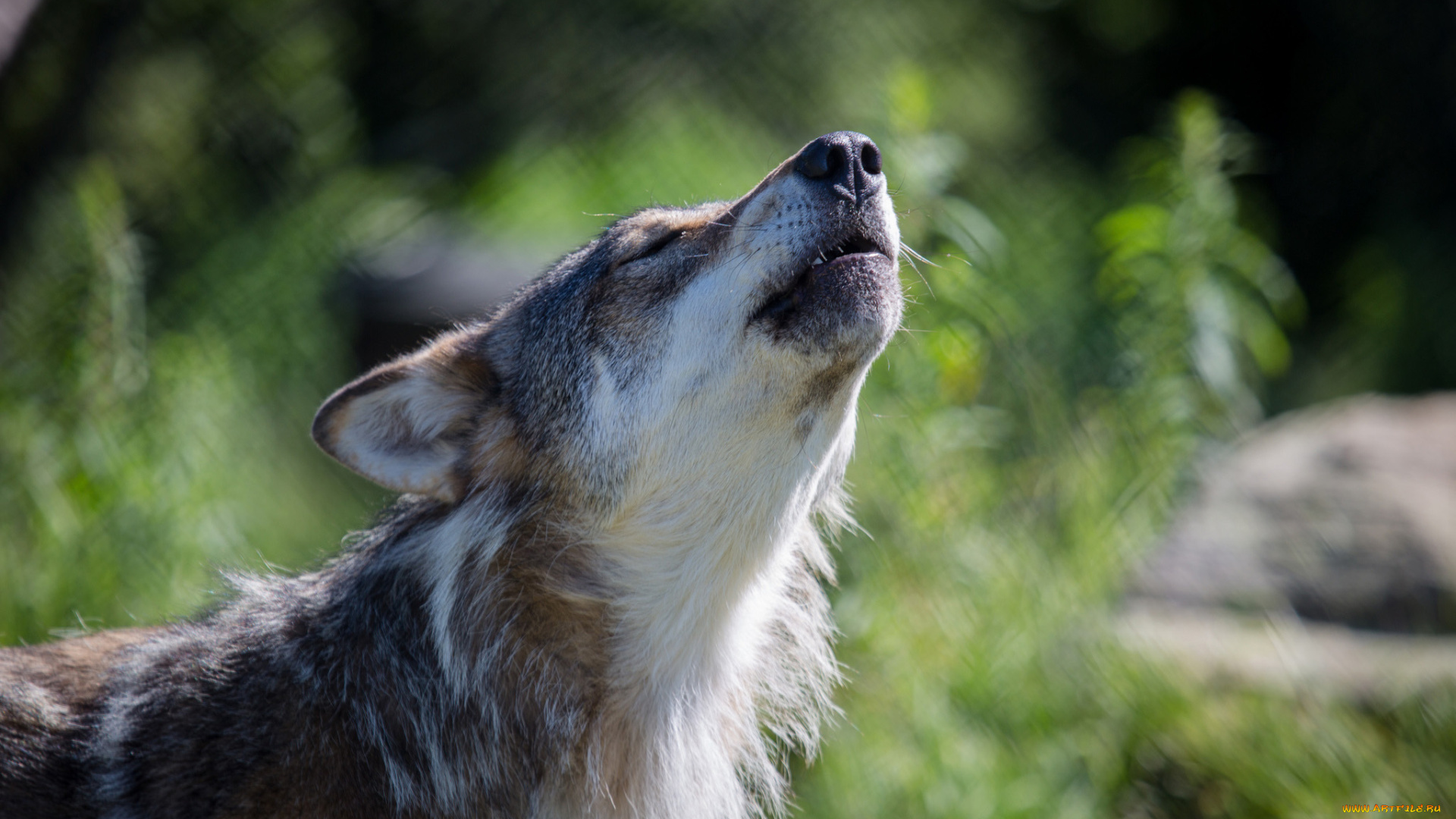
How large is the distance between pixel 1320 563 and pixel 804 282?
3197 mm

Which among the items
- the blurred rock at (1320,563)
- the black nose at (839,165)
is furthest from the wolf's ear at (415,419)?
the blurred rock at (1320,563)

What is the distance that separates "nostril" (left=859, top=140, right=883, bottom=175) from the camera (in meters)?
2.55

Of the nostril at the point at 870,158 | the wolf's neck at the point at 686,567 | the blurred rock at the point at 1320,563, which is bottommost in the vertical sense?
the blurred rock at the point at 1320,563

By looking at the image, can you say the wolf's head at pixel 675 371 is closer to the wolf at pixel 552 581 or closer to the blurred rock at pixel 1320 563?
the wolf at pixel 552 581

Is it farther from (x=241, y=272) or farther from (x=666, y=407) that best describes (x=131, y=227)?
(x=666, y=407)

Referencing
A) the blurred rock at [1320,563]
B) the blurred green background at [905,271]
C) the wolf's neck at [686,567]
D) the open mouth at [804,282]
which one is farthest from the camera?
the blurred rock at [1320,563]

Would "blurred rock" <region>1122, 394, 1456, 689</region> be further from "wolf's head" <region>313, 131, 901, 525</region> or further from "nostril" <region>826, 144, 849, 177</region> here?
"nostril" <region>826, 144, 849, 177</region>

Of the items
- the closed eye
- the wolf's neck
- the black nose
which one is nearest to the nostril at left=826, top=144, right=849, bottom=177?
the black nose

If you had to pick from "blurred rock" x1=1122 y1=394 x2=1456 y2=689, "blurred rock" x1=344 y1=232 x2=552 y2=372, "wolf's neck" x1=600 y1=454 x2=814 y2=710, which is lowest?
"blurred rock" x1=1122 y1=394 x2=1456 y2=689

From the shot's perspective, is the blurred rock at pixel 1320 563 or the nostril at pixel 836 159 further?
the blurred rock at pixel 1320 563

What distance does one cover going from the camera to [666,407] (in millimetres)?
2582

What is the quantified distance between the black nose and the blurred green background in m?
1.25

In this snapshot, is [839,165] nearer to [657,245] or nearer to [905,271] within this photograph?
[657,245]

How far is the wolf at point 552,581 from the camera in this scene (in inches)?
97.7
